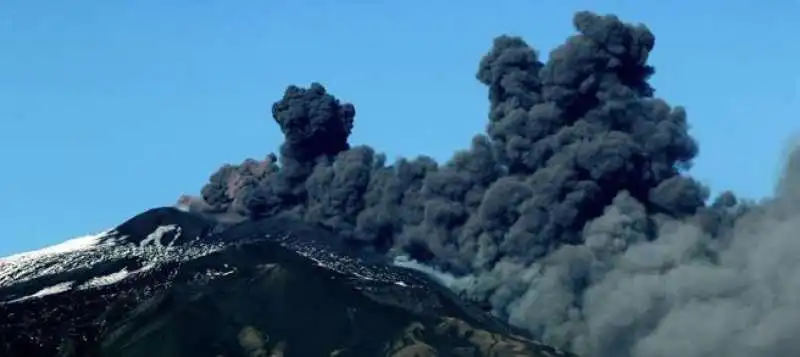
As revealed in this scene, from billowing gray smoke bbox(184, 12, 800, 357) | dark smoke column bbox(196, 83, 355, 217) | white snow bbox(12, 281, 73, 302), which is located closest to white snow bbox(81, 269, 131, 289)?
white snow bbox(12, 281, 73, 302)

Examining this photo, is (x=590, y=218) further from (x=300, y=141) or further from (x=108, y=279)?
(x=108, y=279)

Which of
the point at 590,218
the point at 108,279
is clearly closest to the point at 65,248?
the point at 108,279

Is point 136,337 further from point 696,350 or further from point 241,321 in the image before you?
point 696,350

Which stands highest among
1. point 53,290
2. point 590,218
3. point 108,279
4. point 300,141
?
point 300,141

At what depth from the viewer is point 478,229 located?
5622 centimetres

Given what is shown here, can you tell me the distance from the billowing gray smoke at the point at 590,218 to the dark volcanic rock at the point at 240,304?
3.23 m

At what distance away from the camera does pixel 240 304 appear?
66812 mm

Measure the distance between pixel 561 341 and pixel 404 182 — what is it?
13.1 meters

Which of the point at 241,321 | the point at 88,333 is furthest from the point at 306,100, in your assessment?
the point at 88,333

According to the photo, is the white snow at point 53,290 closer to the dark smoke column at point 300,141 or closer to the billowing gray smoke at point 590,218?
the dark smoke column at point 300,141

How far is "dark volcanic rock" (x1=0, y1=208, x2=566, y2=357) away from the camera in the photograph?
62.5 m

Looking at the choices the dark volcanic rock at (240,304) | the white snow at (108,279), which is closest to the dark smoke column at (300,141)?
the dark volcanic rock at (240,304)

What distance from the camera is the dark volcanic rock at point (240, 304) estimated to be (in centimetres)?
6250

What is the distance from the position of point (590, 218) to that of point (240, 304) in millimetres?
21663
